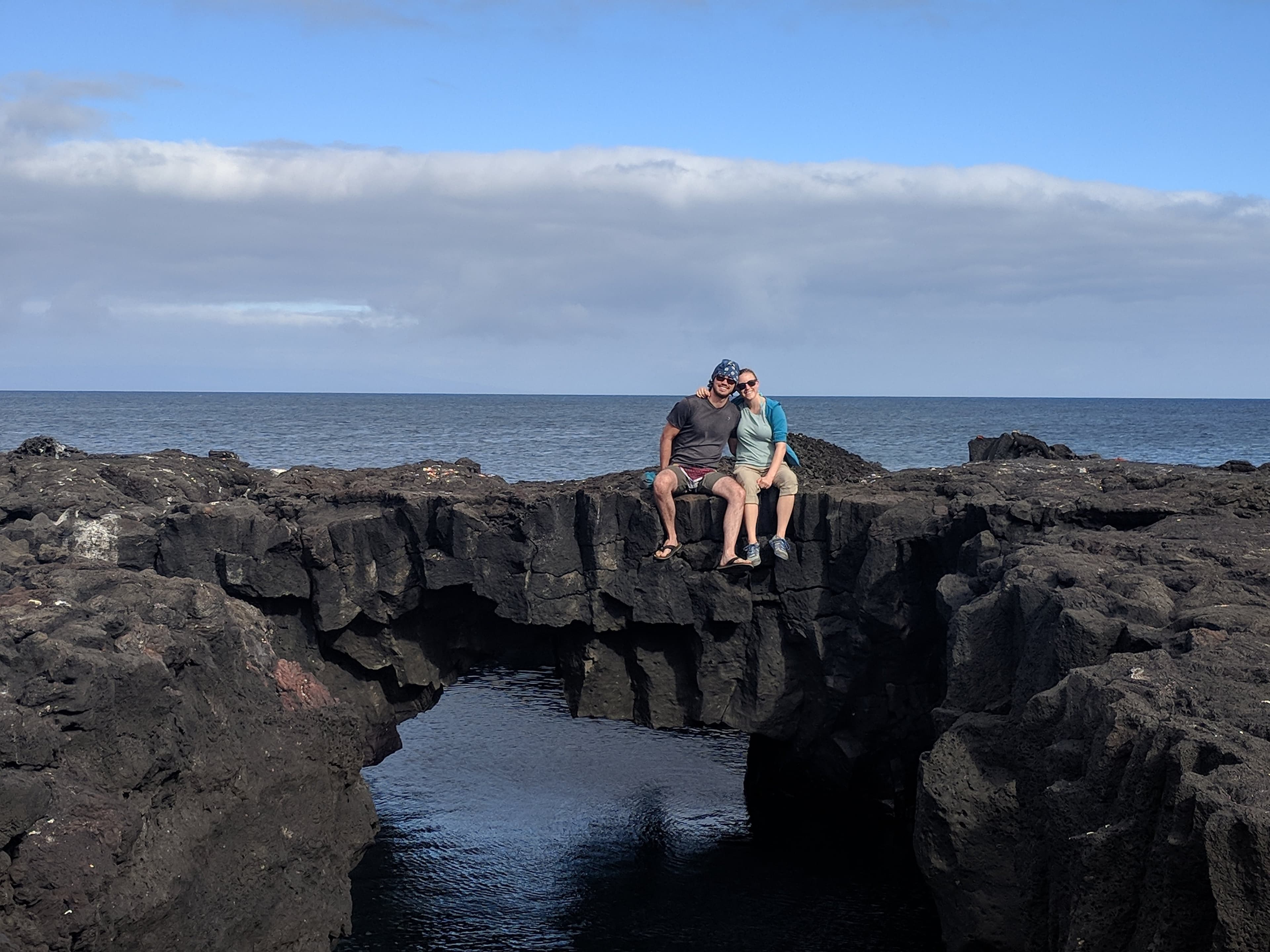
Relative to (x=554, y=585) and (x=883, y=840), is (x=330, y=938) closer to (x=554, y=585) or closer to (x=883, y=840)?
(x=554, y=585)

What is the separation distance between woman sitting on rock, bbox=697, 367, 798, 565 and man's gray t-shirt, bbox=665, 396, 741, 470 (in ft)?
0.47

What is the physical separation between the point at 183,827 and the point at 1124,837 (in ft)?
23.6

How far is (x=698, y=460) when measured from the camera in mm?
15062

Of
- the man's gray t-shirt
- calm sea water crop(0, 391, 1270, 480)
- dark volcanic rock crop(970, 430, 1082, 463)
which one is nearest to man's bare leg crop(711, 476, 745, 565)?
the man's gray t-shirt

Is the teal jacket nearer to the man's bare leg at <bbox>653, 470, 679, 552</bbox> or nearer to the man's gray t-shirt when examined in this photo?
the man's gray t-shirt

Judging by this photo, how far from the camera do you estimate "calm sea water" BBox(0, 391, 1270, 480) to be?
67000 millimetres

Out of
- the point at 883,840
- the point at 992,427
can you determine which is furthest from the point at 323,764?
the point at 992,427

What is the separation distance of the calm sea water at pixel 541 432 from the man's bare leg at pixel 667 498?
1439 inches

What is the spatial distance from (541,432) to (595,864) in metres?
79.0

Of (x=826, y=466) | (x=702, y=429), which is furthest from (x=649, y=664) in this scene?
(x=826, y=466)

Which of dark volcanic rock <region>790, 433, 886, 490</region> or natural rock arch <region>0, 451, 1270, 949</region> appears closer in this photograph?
natural rock arch <region>0, 451, 1270, 949</region>

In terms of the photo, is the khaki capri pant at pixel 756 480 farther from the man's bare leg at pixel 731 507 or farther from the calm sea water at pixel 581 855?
the calm sea water at pixel 581 855

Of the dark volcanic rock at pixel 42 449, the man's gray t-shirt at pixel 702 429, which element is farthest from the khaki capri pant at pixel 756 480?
the dark volcanic rock at pixel 42 449

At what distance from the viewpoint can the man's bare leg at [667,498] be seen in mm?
14852
